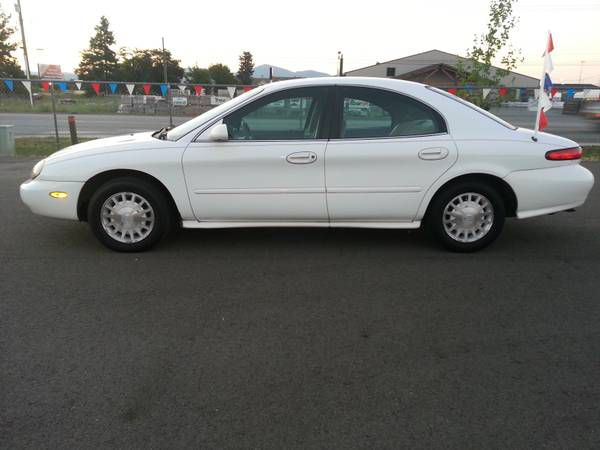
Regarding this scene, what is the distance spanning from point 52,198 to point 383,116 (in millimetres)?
3107

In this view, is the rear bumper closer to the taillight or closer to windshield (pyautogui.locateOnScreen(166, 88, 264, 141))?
the taillight

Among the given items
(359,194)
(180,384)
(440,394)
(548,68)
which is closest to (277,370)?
(180,384)

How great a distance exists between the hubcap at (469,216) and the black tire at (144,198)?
102 inches

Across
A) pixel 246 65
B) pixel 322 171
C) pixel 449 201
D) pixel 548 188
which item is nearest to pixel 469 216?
pixel 449 201

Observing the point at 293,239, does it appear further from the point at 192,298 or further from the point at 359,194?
the point at 192,298

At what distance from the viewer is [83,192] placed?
458 cm

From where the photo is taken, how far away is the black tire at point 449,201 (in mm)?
4590

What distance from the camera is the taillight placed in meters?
4.61

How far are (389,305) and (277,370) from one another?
116cm

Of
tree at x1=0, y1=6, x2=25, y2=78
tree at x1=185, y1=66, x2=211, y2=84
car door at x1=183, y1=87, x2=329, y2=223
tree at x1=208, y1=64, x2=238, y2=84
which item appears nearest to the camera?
car door at x1=183, y1=87, x2=329, y2=223

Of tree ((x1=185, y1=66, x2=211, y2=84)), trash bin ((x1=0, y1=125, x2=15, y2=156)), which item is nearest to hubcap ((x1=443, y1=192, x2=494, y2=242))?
trash bin ((x1=0, y1=125, x2=15, y2=156))

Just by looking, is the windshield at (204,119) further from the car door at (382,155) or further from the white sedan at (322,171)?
the car door at (382,155)

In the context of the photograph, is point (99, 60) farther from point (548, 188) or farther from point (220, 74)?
point (548, 188)

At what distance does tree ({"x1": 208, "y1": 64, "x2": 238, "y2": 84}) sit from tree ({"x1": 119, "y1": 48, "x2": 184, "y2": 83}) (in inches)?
197
